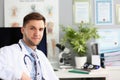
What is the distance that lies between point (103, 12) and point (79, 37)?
19.0 inches

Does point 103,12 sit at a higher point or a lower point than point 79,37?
higher

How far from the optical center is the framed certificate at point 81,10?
3045 mm

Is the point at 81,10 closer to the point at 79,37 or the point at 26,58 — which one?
the point at 79,37

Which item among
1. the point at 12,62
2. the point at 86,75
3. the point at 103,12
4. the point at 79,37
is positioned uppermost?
the point at 103,12

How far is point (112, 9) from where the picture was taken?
3.09 m

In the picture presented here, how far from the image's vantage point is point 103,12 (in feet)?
10.1

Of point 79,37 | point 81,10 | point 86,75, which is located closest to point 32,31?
point 86,75

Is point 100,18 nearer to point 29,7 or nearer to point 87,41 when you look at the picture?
point 87,41

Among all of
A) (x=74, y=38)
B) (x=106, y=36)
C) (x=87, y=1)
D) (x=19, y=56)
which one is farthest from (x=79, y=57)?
(x=19, y=56)

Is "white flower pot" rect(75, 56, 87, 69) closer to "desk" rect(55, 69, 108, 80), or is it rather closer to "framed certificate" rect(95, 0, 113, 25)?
"desk" rect(55, 69, 108, 80)

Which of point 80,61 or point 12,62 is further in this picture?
point 80,61

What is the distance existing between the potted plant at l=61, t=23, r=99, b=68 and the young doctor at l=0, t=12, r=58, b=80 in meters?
0.98

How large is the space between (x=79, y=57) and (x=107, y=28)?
533 mm

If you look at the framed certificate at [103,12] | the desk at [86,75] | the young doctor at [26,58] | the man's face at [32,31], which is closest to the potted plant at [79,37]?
the framed certificate at [103,12]
